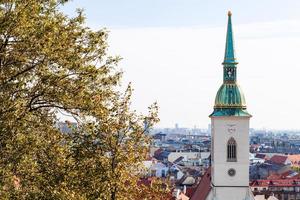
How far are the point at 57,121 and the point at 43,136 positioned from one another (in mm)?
1585

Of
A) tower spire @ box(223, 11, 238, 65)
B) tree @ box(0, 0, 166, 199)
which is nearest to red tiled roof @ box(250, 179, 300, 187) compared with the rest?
tower spire @ box(223, 11, 238, 65)

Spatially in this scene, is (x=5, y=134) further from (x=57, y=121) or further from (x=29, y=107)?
(x=57, y=121)

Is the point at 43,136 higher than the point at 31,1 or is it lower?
lower

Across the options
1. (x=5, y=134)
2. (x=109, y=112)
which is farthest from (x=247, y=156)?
(x=5, y=134)

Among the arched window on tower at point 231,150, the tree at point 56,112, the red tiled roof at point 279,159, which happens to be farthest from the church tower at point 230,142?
the red tiled roof at point 279,159

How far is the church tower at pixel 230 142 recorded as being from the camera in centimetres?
5150

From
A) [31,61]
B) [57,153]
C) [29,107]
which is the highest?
[31,61]

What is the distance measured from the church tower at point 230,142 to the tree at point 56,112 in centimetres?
2846

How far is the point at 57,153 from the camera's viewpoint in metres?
21.1

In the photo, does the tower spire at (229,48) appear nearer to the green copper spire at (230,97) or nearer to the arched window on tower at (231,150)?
the green copper spire at (230,97)

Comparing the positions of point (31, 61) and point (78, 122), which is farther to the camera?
point (78, 122)

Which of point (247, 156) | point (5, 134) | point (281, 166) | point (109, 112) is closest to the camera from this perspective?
point (5, 134)

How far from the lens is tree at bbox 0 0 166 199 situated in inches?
792

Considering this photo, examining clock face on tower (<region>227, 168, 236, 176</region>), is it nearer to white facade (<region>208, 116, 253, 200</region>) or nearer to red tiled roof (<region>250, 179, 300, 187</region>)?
white facade (<region>208, 116, 253, 200</region>)
